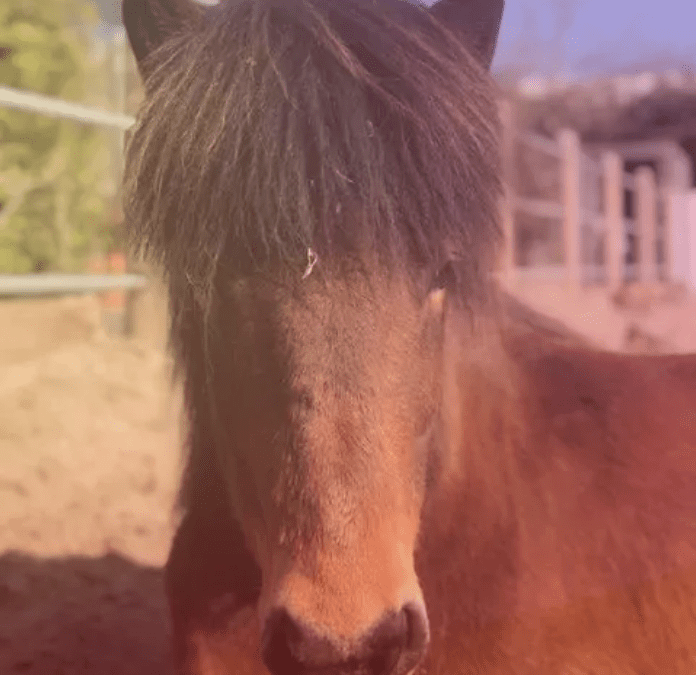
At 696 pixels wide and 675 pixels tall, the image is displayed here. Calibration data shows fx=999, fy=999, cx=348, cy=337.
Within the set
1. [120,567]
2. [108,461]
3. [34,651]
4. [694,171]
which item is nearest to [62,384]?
[108,461]

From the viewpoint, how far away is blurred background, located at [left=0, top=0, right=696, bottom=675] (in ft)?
10.2

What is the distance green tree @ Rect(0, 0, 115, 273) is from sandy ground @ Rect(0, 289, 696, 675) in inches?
56.7

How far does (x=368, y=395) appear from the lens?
5.04 ft

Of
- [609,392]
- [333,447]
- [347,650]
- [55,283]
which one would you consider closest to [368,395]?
[333,447]

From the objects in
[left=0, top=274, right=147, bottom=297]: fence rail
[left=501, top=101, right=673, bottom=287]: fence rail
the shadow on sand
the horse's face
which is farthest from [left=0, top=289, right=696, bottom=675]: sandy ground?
[left=501, top=101, right=673, bottom=287]: fence rail

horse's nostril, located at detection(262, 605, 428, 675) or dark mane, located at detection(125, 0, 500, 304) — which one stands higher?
dark mane, located at detection(125, 0, 500, 304)

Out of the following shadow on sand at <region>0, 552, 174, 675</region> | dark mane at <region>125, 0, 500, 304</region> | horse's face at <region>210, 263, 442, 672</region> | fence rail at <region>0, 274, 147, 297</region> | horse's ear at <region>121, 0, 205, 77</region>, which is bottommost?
shadow on sand at <region>0, 552, 174, 675</region>

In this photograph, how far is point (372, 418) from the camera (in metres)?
1.53

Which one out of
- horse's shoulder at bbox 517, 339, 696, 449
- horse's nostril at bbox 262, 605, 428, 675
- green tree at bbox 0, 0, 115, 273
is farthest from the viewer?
green tree at bbox 0, 0, 115, 273

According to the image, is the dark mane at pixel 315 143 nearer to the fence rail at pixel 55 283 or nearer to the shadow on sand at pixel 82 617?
the shadow on sand at pixel 82 617

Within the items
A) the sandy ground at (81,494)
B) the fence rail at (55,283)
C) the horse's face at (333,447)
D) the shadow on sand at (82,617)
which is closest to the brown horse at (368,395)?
the horse's face at (333,447)

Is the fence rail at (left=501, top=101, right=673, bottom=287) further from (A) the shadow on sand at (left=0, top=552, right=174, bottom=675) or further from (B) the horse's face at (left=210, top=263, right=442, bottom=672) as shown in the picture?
(B) the horse's face at (left=210, top=263, right=442, bottom=672)

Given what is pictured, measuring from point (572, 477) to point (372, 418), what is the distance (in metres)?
0.77

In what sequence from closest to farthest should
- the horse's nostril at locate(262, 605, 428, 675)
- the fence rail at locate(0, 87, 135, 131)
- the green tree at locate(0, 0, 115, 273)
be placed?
the horse's nostril at locate(262, 605, 428, 675), the fence rail at locate(0, 87, 135, 131), the green tree at locate(0, 0, 115, 273)
